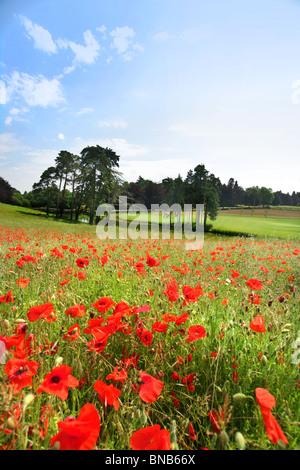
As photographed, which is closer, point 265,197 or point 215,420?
point 215,420

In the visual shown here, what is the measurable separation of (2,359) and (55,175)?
162 feet

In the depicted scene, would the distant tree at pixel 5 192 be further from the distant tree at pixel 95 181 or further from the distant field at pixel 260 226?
the distant field at pixel 260 226

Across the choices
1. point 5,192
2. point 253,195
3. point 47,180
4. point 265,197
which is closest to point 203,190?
point 47,180

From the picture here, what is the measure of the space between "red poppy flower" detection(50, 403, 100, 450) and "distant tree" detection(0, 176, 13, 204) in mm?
61900

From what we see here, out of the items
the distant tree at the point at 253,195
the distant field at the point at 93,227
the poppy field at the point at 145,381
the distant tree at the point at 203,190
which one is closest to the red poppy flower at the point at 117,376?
the poppy field at the point at 145,381

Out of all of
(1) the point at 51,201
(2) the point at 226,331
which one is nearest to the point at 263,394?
(2) the point at 226,331

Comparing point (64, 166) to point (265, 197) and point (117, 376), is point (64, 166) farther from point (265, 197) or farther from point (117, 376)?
point (265, 197)

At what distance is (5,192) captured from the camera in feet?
173

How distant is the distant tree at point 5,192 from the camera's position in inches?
2043

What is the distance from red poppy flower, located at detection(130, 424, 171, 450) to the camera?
67 cm

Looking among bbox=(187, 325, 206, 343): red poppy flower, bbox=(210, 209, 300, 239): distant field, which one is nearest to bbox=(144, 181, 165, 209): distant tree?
bbox=(210, 209, 300, 239): distant field

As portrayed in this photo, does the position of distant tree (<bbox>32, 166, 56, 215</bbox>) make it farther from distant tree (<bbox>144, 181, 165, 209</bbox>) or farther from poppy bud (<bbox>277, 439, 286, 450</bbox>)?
poppy bud (<bbox>277, 439, 286, 450</bbox>)

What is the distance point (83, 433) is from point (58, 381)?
0.28 meters

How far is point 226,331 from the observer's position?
5.32ft
